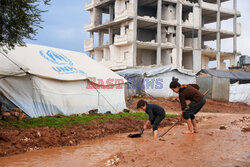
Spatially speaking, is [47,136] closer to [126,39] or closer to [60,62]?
[60,62]

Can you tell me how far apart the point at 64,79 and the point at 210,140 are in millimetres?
6241

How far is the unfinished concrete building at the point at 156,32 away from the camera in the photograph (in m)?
30.2

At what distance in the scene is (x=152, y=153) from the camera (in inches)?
195

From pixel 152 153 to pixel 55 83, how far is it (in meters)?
6.36

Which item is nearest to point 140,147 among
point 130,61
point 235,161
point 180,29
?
point 235,161

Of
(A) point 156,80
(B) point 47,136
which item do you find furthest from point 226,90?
(B) point 47,136

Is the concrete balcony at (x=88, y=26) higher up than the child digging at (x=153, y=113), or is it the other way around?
the concrete balcony at (x=88, y=26)

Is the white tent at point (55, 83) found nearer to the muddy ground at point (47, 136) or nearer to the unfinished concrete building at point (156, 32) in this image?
the muddy ground at point (47, 136)

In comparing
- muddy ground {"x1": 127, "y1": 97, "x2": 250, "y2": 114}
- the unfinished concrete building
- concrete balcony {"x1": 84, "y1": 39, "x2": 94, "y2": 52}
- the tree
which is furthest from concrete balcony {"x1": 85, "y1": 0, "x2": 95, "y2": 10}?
the tree

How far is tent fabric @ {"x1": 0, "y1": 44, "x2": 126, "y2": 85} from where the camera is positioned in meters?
9.70

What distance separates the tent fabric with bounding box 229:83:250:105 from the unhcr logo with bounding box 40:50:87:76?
43.4 ft

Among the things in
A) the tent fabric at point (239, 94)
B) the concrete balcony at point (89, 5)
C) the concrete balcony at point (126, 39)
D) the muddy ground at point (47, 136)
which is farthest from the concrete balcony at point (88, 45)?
the muddy ground at point (47, 136)

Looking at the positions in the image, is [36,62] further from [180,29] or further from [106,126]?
[180,29]

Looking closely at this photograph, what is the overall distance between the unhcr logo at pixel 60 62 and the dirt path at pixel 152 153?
4.97 metres
